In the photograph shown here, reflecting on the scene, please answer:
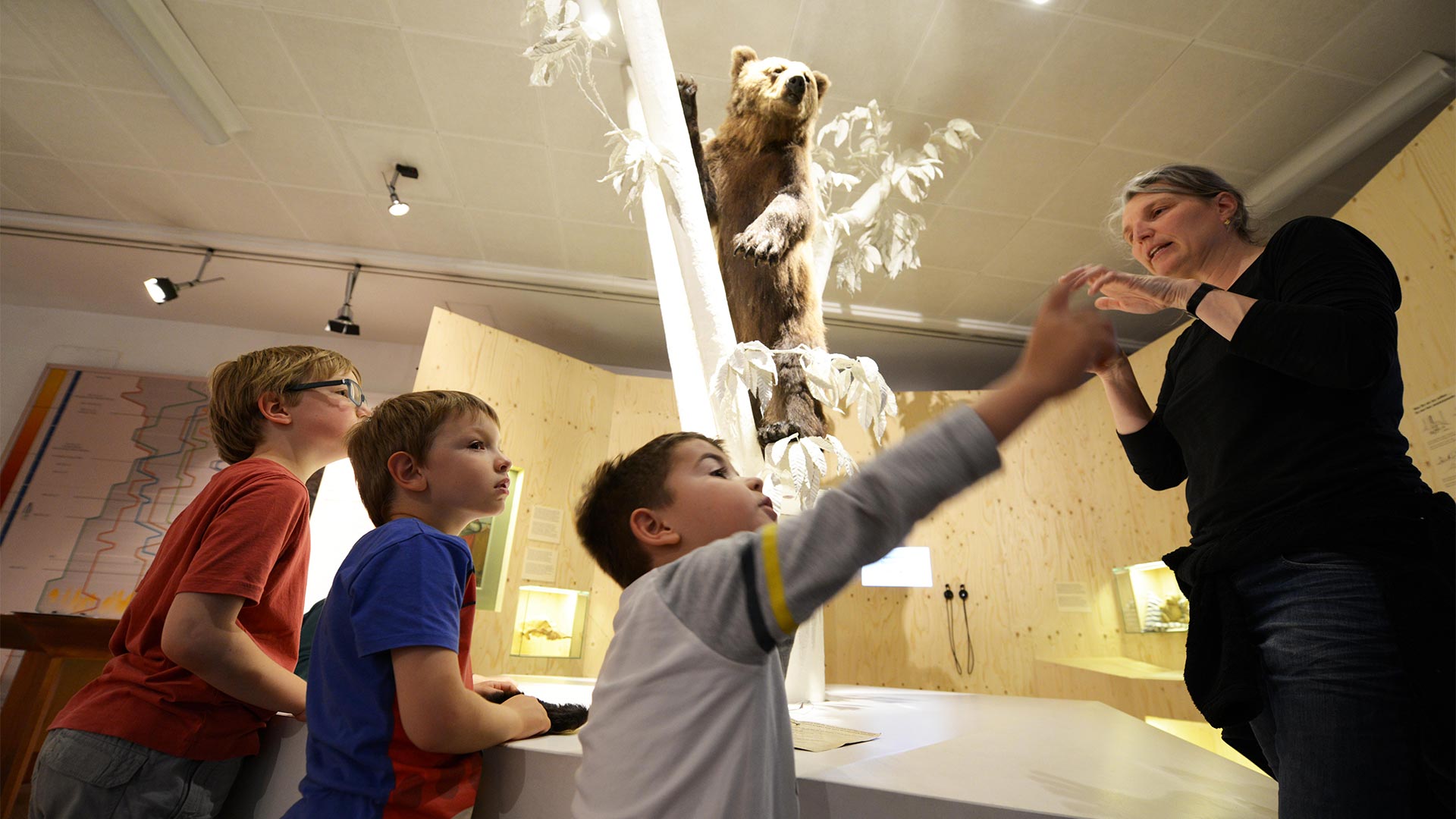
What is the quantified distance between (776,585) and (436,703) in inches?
20.8

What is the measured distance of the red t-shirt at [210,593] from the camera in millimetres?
1121

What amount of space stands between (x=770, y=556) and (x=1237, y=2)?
11.6ft

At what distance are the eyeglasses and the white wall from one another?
181 inches

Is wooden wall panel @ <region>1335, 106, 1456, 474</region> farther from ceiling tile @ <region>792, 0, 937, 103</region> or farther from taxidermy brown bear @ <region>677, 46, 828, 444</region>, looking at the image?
taxidermy brown bear @ <region>677, 46, 828, 444</region>

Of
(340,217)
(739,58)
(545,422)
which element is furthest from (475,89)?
(545,422)

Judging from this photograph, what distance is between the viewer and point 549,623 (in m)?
4.73

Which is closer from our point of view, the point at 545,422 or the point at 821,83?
the point at 821,83

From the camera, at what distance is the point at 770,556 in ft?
2.07

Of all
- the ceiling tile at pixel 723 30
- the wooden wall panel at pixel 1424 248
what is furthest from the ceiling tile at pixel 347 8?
the wooden wall panel at pixel 1424 248

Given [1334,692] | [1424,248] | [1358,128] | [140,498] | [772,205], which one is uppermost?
[1358,128]

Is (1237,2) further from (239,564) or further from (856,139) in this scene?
(239,564)

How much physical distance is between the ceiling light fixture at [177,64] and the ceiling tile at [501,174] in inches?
40.9

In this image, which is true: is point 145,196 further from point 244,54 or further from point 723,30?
point 723,30

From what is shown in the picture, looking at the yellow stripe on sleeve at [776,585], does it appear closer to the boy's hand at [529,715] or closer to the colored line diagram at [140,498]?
the boy's hand at [529,715]
